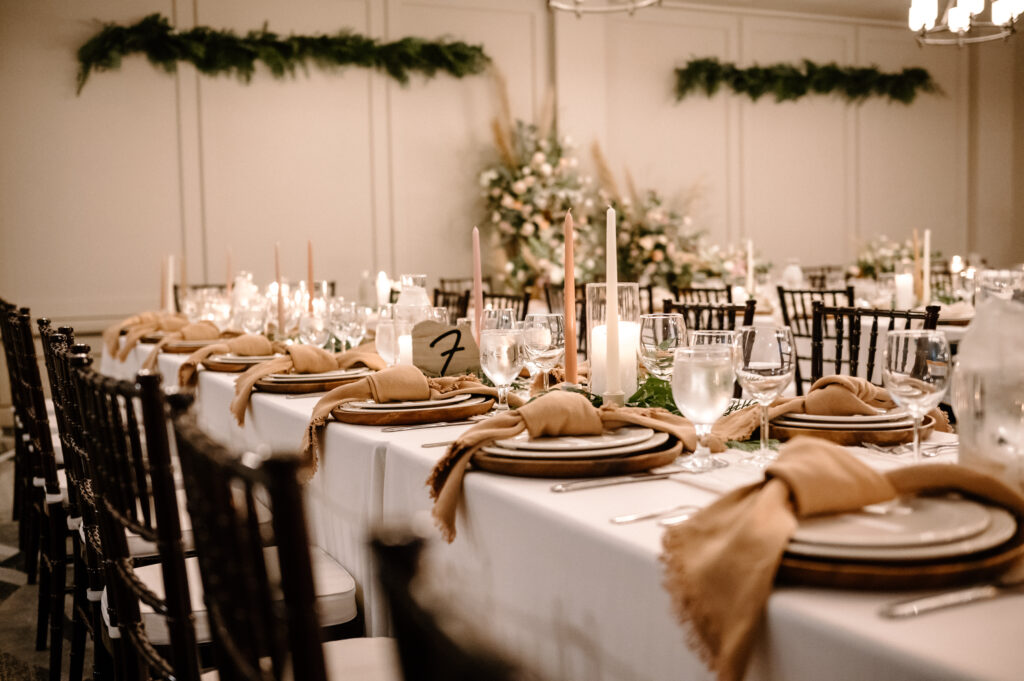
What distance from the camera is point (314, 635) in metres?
0.72

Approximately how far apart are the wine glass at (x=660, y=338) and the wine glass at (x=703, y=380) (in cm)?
39

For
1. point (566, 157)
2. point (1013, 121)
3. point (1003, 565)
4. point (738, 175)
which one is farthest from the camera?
point (1013, 121)

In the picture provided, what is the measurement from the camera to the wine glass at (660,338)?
185 centimetres

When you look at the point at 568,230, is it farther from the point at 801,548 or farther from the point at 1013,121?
the point at 1013,121

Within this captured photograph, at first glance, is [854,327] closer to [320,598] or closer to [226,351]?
[320,598]

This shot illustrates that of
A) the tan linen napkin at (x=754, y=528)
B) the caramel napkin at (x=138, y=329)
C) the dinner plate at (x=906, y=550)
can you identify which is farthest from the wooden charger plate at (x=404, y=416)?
the caramel napkin at (x=138, y=329)

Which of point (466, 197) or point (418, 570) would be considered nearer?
point (418, 570)

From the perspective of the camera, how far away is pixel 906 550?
0.93m

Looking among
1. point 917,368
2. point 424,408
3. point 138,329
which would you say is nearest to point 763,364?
point 917,368

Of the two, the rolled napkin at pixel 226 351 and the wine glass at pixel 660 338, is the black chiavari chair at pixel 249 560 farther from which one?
the rolled napkin at pixel 226 351

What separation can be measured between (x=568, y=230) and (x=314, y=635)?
4.27ft

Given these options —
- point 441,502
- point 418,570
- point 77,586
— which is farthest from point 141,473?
point 77,586

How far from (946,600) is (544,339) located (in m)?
1.15

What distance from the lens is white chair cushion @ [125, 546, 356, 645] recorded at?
1724 millimetres
